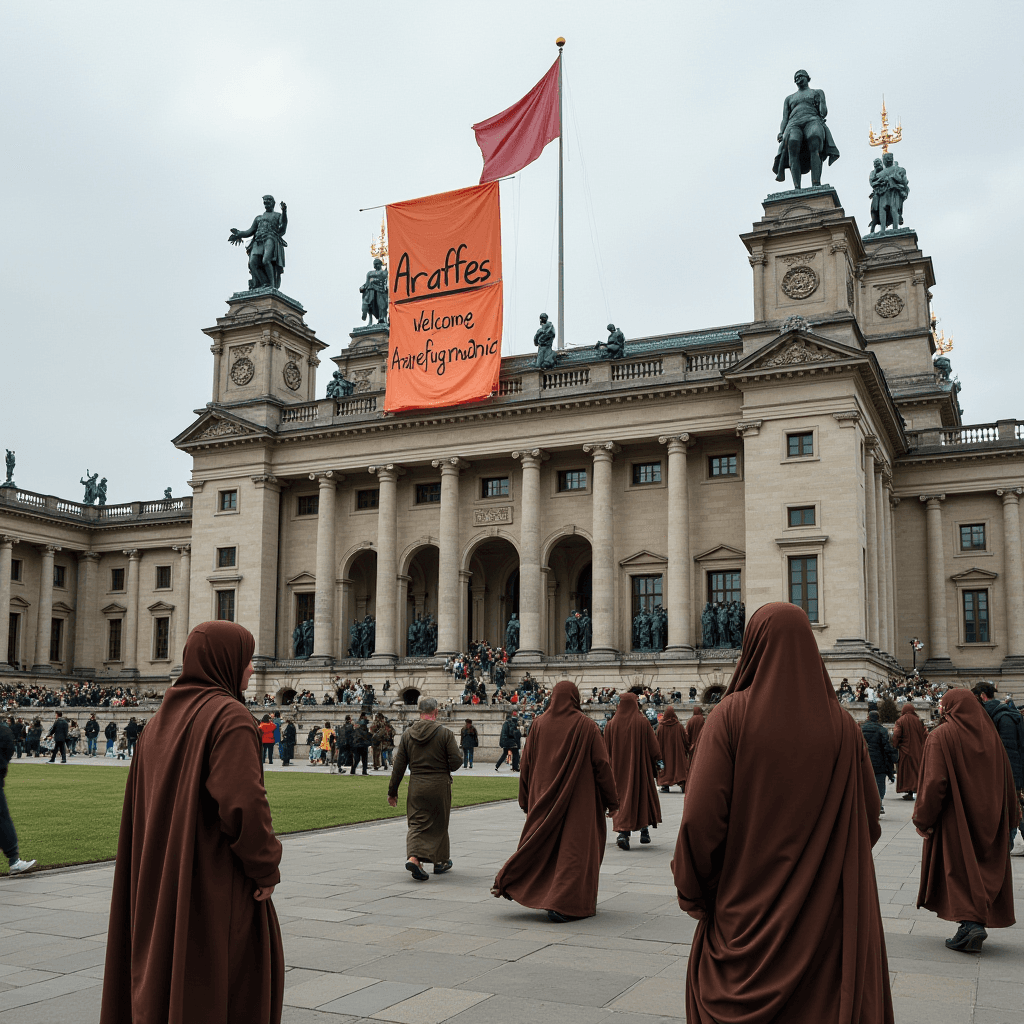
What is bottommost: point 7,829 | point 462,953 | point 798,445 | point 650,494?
point 462,953

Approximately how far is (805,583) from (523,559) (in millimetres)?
12420

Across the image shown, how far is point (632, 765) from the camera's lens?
15047 millimetres

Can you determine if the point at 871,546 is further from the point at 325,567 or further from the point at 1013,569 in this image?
the point at 325,567

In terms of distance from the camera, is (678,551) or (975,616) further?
(975,616)

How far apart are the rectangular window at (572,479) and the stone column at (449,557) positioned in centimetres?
443

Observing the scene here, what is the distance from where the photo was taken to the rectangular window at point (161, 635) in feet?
217

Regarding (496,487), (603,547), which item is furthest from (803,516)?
(496,487)

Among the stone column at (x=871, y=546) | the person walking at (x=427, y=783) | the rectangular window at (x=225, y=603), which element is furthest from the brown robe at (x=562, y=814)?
the rectangular window at (x=225, y=603)

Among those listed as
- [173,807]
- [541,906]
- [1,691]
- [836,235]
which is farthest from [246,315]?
[173,807]

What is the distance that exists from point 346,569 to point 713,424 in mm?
19410

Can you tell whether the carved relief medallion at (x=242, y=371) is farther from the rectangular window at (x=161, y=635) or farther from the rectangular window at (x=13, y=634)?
the rectangular window at (x=13, y=634)

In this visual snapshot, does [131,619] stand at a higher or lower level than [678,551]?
lower

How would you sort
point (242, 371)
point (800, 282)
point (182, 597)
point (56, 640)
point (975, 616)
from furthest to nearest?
point (56, 640) → point (182, 597) → point (242, 371) → point (975, 616) → point (800, 282)

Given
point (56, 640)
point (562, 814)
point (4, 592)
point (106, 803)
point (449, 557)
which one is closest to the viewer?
point (562, 814)
